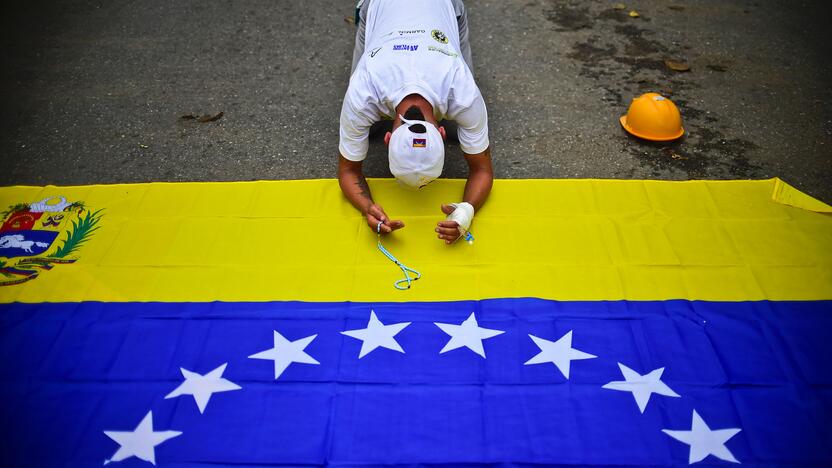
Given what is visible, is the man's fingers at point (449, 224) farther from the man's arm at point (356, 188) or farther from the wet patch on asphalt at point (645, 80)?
the wet patch on asphalt at point (645, 80)

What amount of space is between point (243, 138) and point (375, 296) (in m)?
1.77

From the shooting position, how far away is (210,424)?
219cm

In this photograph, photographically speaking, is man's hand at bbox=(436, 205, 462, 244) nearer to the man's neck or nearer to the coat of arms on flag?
the man's neck

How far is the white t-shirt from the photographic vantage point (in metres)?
2.71

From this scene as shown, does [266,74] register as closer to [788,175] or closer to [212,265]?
[212,265]

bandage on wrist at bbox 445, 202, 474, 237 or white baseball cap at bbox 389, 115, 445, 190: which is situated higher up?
white baseball cap at bbox 389, 115, 445, 190

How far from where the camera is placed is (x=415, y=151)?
2561 millimetres

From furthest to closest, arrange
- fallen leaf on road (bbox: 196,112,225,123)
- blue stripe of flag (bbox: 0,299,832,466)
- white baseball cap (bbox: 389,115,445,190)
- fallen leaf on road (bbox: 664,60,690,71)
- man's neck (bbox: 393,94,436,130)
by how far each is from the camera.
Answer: fallen leaf on road (bbox: 664,60,690,71) < fallen leaf on road (bbox: 196,112,225,123) < man's neck (bbox: 393,94,436,130) < white baseball cap (bbox: 389,115,445,190) < blue stripe of flag (bbox: 0,299,832,466)

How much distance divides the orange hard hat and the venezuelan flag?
0.53 m

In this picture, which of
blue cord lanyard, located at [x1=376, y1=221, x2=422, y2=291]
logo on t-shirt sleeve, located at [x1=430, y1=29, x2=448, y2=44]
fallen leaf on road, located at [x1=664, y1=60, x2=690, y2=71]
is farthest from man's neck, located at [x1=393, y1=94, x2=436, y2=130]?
fallen leaf on road, located at [x1=664, y1=60, x2=690, y2=71]

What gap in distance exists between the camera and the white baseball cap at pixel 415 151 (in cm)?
255

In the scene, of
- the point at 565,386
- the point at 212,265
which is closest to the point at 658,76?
the point at 565,386

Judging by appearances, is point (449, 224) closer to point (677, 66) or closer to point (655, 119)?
point (655, 119)

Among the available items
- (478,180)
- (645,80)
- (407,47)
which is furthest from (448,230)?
(645,80)
